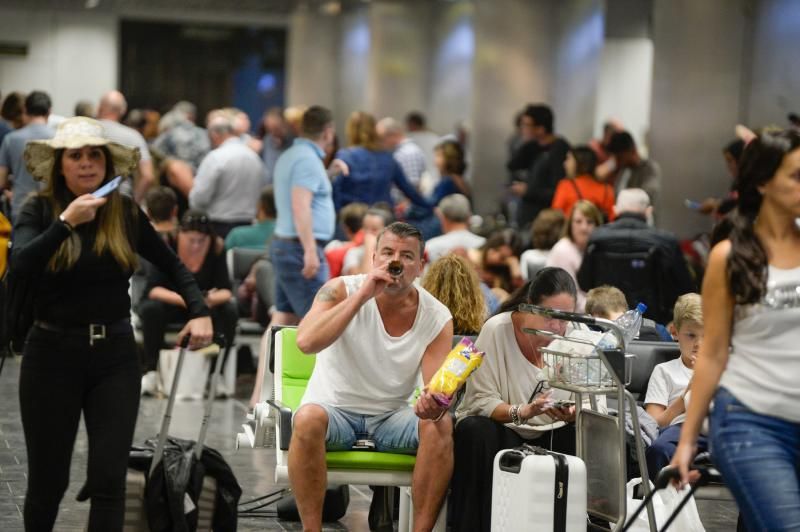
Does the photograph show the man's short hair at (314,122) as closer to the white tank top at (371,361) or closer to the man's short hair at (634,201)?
the man's short hair at (634,201)

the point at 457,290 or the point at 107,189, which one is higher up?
the point at 107,189

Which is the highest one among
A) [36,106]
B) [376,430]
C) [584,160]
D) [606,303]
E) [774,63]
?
[774,63]

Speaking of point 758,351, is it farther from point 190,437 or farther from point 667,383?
point 190,437

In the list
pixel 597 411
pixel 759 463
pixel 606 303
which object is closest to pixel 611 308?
pixel 606 303

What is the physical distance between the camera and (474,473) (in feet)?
17.6

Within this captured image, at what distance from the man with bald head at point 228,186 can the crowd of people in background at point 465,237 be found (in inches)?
0.5

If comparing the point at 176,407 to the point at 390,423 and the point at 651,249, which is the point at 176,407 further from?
the point at 390,423

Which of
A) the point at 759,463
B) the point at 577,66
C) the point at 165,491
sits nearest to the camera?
the point at 759,463

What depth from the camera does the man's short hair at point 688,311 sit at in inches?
223

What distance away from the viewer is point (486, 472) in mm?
5379

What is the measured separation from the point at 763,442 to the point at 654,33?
9615 mm

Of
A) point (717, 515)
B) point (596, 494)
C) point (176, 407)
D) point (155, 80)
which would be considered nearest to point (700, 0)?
point (176, 407)

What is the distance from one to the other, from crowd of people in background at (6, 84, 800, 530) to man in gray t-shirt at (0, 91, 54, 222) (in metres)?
0.02

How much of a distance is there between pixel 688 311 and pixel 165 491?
6.91ft
